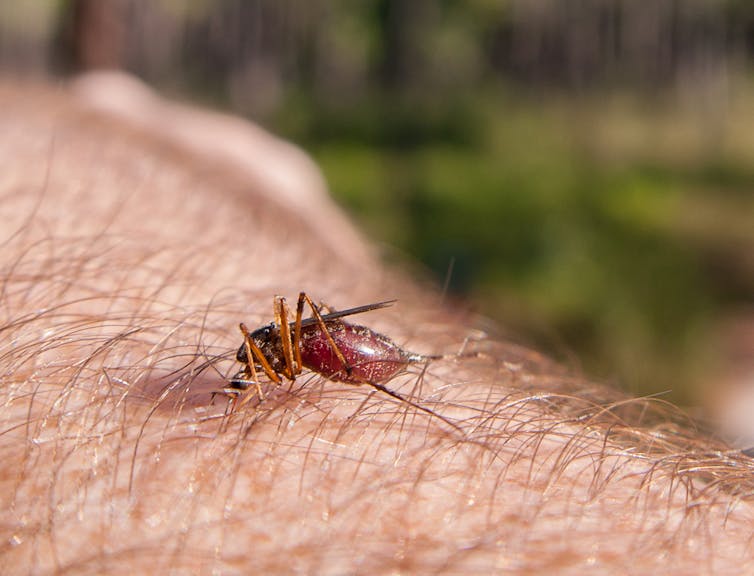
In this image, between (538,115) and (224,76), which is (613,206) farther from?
(224,76)

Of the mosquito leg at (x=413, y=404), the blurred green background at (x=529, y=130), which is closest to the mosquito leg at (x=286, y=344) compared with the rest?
the mosquito leg at (x=413, y=404)

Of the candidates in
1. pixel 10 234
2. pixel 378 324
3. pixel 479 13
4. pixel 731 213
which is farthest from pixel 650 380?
pixel 479 13

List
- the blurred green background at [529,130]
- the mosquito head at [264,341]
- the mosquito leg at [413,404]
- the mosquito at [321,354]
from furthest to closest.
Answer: the blurred green background at [529,130], the mosquito head at [264,341], the mosquito at [321,354], the mosquito leg at [413,404]

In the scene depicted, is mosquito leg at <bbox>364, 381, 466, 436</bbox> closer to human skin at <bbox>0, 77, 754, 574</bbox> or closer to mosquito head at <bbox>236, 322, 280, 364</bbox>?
human skin at <bbox>0, 77, 754, 574</bbox>

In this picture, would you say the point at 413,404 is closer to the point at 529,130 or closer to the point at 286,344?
the point at 286,344

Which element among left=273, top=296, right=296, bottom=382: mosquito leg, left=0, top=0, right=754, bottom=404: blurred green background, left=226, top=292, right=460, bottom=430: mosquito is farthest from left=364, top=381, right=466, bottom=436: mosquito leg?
left=0, top=0, right=754, bottom=404: blurred green background

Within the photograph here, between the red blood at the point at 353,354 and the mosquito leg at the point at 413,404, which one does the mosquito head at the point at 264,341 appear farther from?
the mosquito leg at the point at 413,404
